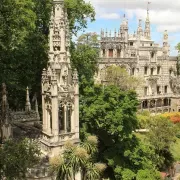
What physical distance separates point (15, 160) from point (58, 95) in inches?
247

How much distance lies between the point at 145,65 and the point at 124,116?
1375 inches

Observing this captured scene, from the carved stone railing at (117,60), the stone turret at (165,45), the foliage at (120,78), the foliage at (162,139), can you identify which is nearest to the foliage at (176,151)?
the foliage at (162,139)

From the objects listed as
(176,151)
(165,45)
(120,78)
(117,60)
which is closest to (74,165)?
(176,151)

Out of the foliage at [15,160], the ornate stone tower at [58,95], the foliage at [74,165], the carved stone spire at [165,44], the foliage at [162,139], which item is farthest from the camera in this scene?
the carved stone spire at [165,44]

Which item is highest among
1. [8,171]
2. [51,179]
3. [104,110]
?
[104,110]

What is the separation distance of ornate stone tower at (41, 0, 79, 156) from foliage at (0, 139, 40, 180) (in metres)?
4.59

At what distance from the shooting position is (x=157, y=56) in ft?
188

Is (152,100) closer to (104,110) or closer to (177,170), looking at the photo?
(177,170)

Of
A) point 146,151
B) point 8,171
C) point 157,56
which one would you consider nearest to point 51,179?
point 8,171

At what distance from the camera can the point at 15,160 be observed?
40.3 feet

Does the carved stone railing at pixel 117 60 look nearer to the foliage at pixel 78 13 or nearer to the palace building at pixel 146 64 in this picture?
the palace building at pixel 146 64

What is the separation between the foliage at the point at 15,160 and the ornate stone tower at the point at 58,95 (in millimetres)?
4594

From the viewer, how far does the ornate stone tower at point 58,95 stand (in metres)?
Answer: 17.7

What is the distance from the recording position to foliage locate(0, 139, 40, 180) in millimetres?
12250
